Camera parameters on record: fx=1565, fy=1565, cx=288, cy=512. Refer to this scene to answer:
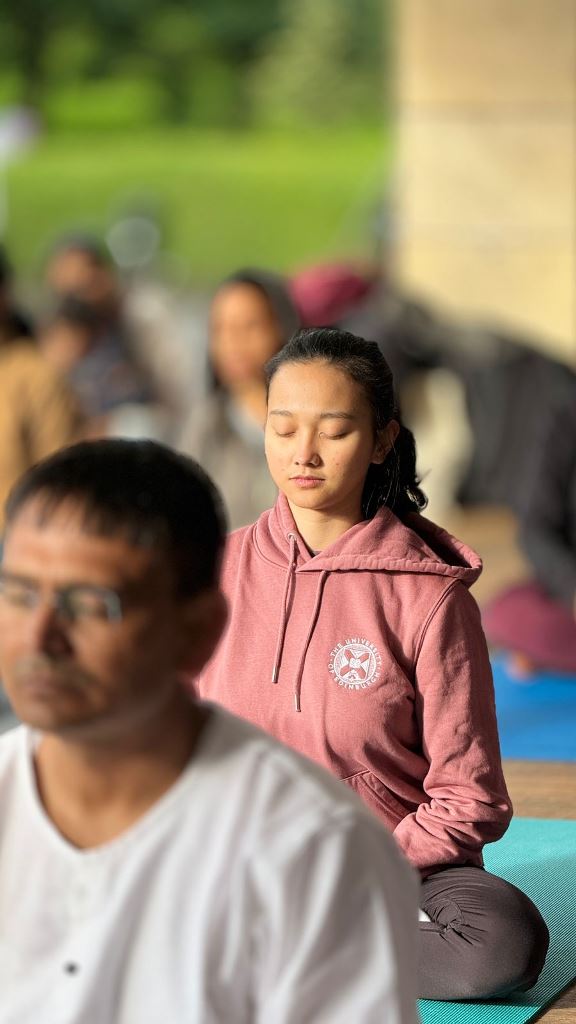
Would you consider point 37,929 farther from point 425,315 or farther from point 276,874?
point 425,315

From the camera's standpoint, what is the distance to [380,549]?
2.20m

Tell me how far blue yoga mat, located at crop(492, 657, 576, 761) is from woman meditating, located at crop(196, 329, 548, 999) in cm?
136

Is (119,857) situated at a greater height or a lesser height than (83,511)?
lesser

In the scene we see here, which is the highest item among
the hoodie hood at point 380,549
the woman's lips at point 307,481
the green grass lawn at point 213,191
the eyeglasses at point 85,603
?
the eyeglasses at point 85,603

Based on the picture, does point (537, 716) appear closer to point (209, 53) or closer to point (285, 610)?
point (285, 610)

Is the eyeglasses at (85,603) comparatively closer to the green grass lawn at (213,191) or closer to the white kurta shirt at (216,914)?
the white kurta shirt at (216,914)

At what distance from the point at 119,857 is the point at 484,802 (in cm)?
92

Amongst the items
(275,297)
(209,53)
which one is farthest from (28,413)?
(209,53)

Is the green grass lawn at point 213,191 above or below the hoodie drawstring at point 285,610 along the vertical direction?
below

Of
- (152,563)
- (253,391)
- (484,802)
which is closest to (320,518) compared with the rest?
(484,802)

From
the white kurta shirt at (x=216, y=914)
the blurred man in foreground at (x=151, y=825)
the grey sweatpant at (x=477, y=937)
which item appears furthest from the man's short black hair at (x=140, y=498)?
the grey sweatpant at (x=477, y=937)

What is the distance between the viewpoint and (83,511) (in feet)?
4.29

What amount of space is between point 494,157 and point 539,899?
578cm

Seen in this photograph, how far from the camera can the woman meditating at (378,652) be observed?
2.15 metres
